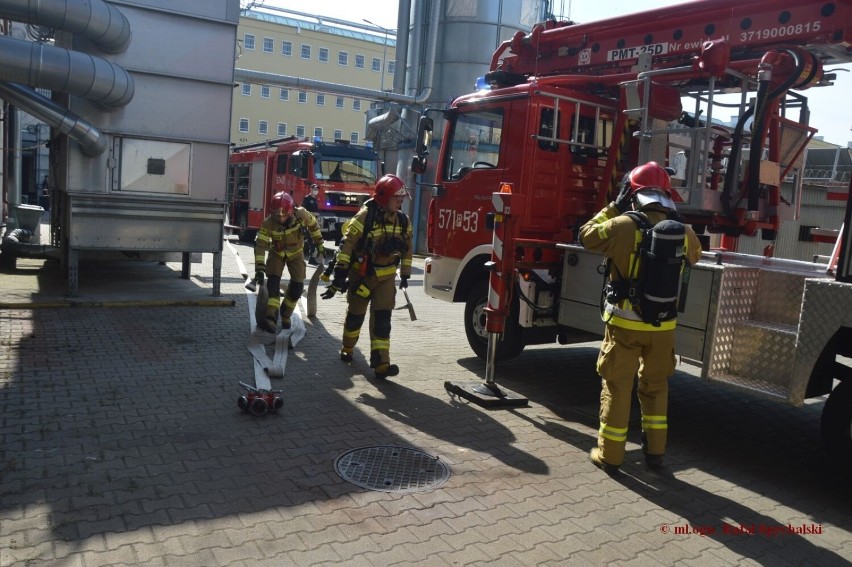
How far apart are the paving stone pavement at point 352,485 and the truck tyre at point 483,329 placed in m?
0.28

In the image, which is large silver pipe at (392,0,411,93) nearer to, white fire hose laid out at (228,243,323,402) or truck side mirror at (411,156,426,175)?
white fire hose laid out at (228,243,323,402)

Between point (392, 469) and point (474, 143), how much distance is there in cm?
409

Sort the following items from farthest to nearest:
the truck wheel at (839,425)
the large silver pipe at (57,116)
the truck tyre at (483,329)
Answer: the large silver pipe at (57,116), the truck tyre at (483,329), the truck wheel at (839,425)

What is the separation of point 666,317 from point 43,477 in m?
3.78

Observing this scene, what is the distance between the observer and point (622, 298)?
4.56m

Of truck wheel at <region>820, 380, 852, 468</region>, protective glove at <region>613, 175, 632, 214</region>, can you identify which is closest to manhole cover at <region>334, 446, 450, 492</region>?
protective glove at <region>613, 175, 632, 214</region>

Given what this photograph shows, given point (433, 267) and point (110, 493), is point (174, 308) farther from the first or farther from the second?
point (110, 493)

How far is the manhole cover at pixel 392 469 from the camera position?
419 centimetres

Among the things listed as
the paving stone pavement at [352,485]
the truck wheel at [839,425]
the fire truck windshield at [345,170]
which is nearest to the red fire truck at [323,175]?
the fire truck windshield at [345,170]

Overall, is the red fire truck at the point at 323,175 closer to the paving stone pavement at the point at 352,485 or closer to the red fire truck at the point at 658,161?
the red fire truck at the point at 658,161

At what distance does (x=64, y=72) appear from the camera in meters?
7.68

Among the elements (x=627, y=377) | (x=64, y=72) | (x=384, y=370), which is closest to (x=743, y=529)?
(x=627, y=377)

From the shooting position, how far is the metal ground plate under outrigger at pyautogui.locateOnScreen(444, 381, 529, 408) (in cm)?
593

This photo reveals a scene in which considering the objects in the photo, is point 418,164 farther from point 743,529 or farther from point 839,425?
point 743,529
